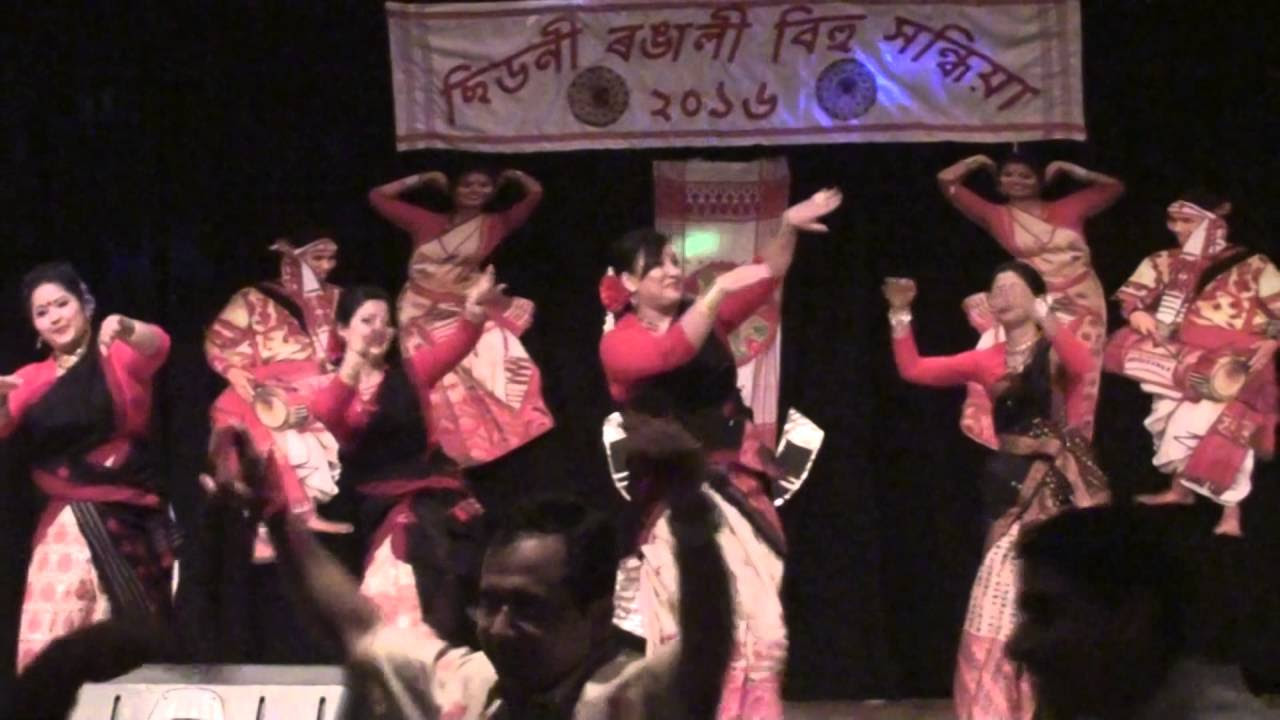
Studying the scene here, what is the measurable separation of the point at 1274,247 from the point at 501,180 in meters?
2.16

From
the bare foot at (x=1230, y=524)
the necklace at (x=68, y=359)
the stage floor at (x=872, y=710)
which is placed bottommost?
the stage floor at (x=872, y=710)

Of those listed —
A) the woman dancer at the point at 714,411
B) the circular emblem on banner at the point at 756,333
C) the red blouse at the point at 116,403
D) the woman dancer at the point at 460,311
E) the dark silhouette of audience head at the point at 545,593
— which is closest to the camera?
the dark silhouette of audience head at the point at 545,593

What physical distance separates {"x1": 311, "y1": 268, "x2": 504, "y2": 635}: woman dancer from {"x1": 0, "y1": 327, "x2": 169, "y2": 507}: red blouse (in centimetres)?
48

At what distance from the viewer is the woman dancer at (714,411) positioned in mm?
4363

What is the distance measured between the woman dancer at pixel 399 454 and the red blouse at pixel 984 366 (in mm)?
1183

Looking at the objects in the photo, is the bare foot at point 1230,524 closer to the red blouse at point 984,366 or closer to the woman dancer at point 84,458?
the red blouse at point 984,366

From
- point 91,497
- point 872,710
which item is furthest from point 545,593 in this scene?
point 872,710

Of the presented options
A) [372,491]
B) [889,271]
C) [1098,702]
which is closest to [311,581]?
[1098,702]

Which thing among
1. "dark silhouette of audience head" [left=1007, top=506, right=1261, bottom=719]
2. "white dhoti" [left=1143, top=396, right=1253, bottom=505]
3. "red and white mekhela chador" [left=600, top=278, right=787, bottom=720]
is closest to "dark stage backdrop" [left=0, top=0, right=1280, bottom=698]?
"white dhoti" [left=1143, top=396, right=1253, bottom=505]

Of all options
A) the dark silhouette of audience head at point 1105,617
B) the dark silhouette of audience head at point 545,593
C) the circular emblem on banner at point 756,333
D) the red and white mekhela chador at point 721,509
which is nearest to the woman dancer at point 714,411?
the red and white mekhela chador at point 721,509

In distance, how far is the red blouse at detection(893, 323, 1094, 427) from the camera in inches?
188

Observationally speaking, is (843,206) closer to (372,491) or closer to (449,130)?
(449,130)

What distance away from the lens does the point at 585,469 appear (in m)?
5.13

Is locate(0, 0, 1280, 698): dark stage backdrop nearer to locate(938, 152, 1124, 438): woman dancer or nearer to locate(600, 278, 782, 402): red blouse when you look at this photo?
locate(938, 152, 1124, 438): woman dancer
